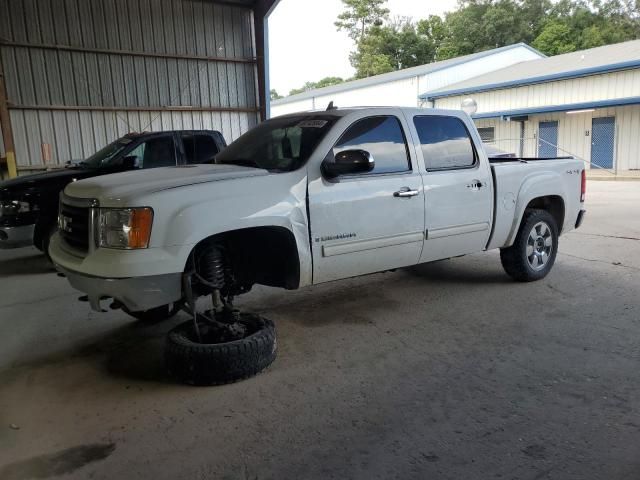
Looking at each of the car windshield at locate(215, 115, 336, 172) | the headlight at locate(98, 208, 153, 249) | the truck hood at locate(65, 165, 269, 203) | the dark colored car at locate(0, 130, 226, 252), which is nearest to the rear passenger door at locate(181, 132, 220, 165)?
the dark colored car at locate(0, 130, 226, 252)

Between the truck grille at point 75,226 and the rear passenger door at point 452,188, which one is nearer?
the truck grille at point 75,226

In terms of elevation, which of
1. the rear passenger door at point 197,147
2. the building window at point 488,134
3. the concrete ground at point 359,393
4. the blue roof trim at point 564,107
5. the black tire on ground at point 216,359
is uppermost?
the blue roof trim at point 564,107

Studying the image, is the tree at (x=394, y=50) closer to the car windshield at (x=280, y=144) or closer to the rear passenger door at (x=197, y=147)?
the rear passenger door at (x=197, y=147)

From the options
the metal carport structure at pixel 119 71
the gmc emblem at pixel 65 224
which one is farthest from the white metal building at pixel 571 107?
the gmc emblem at pixel 65 224

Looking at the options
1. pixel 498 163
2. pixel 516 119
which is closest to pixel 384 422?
pixel 498 163

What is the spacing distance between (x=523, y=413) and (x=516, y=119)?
25331 mm

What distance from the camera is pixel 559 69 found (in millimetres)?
25438

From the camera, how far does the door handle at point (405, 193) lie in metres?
4.71

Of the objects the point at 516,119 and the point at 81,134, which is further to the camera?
the point at 516,119

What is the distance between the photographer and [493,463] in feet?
9.14

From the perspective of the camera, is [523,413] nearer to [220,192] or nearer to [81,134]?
[220,192]

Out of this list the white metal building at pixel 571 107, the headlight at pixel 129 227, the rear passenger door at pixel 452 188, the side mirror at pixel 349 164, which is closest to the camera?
the headlight at pixel 129 227

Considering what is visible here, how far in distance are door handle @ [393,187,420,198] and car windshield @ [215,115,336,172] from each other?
827 millimetres

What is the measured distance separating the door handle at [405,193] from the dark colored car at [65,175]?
3182mm
